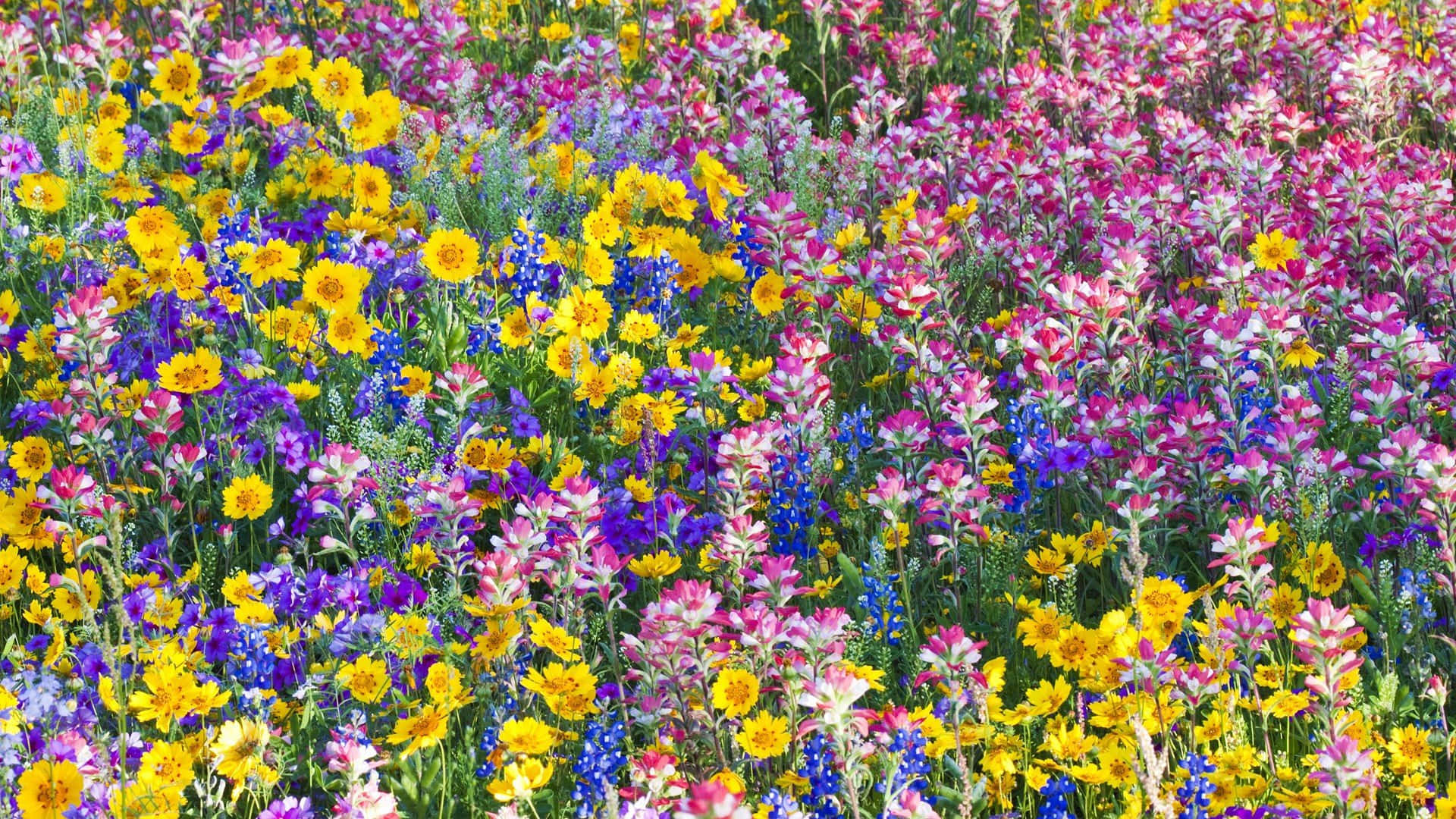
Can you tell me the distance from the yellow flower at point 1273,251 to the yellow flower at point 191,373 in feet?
8.93

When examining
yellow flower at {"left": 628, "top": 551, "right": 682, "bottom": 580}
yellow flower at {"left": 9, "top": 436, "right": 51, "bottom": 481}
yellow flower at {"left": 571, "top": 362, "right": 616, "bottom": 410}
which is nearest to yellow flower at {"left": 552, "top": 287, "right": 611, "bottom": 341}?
yellow flower at {"left": 571, "top": 362, "right": 616, "bottom": 410}

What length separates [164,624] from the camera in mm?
2967

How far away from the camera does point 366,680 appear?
2.74m

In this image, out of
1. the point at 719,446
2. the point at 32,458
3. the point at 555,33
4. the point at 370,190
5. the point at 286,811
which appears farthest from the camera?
the point at 555,33

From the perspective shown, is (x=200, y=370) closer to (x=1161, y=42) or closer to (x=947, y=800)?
(x=947, y=800)

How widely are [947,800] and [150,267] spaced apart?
2566 mm

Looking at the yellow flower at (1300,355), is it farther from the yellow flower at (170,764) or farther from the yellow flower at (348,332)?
the yellow flower at (170,764)

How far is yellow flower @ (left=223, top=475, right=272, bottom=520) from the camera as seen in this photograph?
3.30 meters

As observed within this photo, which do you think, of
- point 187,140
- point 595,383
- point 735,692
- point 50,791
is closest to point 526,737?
point 735,692

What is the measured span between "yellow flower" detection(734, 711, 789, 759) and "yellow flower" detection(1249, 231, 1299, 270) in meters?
2.25

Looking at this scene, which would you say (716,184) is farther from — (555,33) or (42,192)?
(555,33)

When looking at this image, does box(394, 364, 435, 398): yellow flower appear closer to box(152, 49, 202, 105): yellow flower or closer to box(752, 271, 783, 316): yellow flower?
box(752, 271, 783, 316): yellow flower

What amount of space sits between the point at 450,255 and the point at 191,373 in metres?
0.74

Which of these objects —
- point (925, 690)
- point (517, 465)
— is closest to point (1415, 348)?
point (925, 690)
